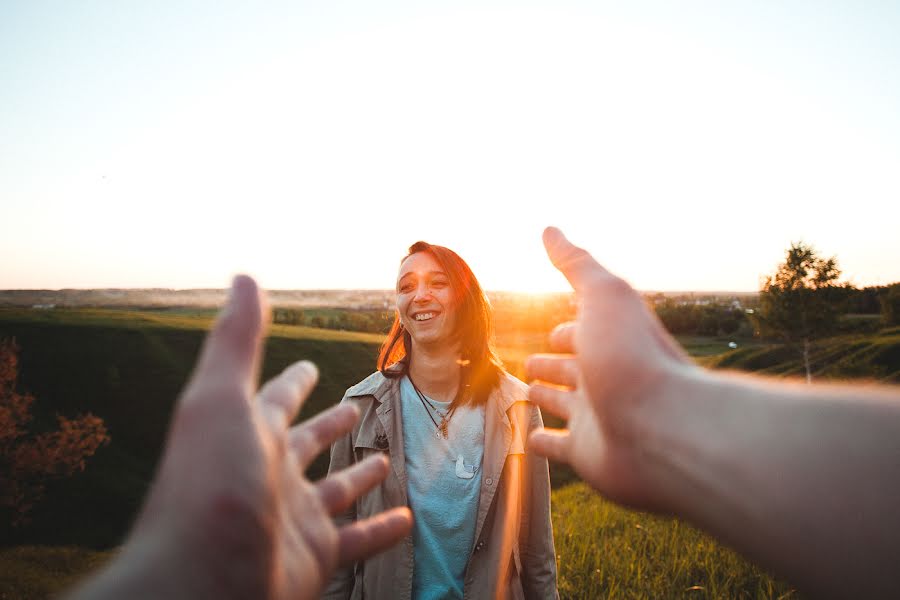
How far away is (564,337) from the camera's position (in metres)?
1.61

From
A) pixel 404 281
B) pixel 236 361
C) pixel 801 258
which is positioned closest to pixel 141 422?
pixel 404 281

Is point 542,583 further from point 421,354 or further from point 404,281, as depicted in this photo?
point 404,281

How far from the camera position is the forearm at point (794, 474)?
0.82 m

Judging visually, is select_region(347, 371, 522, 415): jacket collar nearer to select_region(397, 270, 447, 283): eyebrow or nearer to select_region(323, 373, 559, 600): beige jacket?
select_region(323, 373, 559, 600): beige jacket

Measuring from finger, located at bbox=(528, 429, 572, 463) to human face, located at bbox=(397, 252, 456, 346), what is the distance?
2.17 m

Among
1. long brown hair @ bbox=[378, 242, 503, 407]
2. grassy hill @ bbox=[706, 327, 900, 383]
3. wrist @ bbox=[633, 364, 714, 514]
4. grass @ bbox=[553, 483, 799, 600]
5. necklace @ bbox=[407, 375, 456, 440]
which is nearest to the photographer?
wrist @ bbox=[633, 364, 714, 514]

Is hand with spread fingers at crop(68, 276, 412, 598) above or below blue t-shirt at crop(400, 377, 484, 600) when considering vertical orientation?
above

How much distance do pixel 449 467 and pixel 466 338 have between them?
1116 millimetres

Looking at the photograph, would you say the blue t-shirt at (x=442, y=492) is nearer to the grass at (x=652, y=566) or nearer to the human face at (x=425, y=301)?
the human face at (x=425, y=301)

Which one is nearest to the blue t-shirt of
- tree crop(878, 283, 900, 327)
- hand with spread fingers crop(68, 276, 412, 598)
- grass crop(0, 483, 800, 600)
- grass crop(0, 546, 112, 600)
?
hand with spread fingers crop(68, 276, 412, 598)

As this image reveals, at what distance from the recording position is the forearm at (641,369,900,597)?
32.2 inches

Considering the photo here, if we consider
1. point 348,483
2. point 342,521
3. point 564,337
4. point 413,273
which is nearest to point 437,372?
point 413,273

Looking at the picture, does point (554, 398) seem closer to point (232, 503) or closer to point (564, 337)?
point (564, 337)

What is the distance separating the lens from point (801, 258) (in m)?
29.2
